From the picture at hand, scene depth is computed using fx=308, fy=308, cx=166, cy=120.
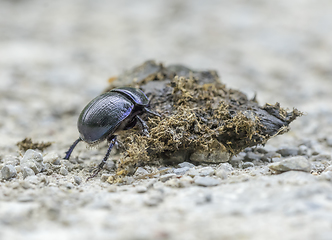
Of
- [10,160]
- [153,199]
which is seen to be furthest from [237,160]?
[10,160]

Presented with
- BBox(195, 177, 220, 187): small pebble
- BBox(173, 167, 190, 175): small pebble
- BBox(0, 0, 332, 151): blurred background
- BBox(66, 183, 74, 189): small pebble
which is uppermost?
BBox(0, 0, 332, 151): blurred background

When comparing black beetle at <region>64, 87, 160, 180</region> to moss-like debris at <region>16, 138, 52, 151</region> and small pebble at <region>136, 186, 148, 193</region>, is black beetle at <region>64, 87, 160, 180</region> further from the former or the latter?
small pebble at <region>136, 186, 148, 193</region>

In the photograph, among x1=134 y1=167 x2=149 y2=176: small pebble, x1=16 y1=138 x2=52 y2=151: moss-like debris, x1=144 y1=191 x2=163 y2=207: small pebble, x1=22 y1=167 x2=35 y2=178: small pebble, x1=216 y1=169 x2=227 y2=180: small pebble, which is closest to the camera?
x1=144 y1=191 x2=163 y2=207: small pebble

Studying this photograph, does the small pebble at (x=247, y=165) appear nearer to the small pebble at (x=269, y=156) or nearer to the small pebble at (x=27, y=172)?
the small pebble at (x=269, y=156)

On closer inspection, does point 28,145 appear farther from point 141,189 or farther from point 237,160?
point 237,160

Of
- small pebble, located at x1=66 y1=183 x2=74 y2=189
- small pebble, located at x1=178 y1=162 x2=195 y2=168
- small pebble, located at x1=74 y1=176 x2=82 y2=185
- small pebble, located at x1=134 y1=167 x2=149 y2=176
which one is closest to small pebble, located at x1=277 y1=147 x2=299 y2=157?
small pebble, located at x1=178 y1=162 x2=195 y2=168

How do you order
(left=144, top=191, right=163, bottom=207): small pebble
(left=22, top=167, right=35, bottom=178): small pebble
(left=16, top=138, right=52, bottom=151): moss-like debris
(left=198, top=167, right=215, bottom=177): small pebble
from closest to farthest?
(left=144, top=191, right=163, bottom=207): small pebble
(left=198, top=167, right=215, bottom=177): small pebble
(left=22, top=167, right=35, bottom=178): small pebble
(left=16, top=138, right=52, bottom=151): moss-like debris

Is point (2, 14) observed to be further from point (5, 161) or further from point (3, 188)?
point (3, 188)

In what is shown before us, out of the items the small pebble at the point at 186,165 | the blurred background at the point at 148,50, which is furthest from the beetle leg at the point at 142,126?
the blurred background at the point at 148,50
